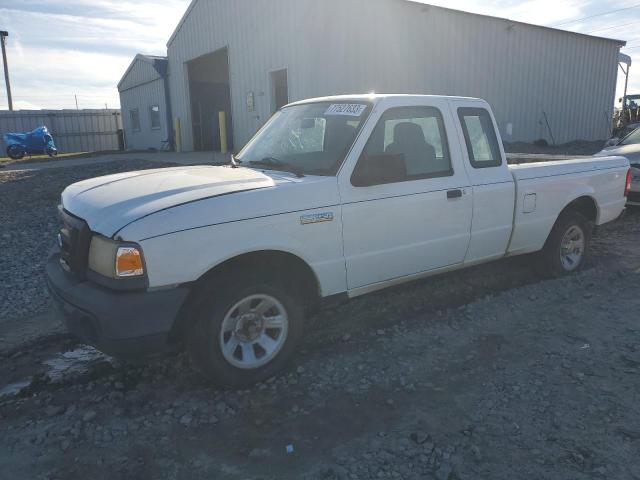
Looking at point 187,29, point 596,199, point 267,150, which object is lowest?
point 596,199

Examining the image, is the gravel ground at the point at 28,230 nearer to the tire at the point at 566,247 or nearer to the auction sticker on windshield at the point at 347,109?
the auction sticker on windshield at the point at 347,109

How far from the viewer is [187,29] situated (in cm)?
2080

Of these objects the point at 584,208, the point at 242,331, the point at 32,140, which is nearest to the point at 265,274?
the point at 242,331

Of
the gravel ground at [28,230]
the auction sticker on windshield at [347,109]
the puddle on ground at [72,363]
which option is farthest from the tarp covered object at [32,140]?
the auction sticker on windshield at [347,109]

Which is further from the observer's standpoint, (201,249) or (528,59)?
(528,59)

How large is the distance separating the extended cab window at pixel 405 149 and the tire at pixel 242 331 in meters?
1.06

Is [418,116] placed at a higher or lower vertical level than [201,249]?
higher

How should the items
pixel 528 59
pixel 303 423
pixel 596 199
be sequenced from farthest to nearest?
pixel 528 59, pixel 596 199, pixel 303 423

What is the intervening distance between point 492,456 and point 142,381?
234 centimetres

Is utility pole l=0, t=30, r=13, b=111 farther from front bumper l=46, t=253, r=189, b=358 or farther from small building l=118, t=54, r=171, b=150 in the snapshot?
front bumper l=46, t=253, r=189, b=358

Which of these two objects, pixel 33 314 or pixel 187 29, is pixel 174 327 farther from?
pixel 187 29

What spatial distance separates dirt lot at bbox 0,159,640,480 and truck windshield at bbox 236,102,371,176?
1440 millimetres

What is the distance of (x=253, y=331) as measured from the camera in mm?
3471

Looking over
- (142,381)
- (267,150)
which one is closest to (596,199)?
(267,150)
